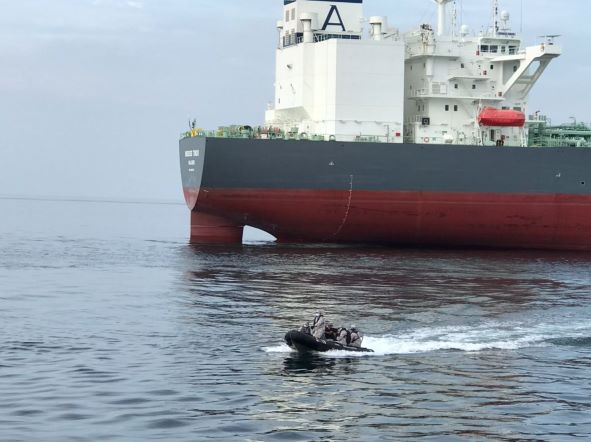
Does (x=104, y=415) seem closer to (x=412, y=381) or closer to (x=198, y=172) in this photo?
(x=412, y=381)

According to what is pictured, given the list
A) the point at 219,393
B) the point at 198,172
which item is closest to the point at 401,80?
the point at 198,172

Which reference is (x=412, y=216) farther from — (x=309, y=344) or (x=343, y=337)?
(x=309, y=344)

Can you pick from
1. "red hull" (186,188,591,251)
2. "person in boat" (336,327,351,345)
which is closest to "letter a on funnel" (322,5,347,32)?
"red hull" (186,188,591,251)

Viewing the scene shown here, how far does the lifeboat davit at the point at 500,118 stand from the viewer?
154 feet

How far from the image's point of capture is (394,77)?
4738cm


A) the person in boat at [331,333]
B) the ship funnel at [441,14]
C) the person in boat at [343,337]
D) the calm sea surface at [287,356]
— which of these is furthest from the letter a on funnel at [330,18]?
the person in boat at [343,337]

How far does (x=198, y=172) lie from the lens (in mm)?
45438

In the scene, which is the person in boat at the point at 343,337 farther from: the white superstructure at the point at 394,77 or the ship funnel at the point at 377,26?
the ship funnel at the point at 377,26

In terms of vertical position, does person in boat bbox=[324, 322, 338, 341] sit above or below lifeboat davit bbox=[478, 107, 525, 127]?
below

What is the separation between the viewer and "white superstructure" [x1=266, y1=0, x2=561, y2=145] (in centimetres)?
4700

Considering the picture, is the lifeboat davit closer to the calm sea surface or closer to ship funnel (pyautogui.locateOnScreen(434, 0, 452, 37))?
ship funnel (pyautogui.locateOnScreen(434, 0, 452, 37))

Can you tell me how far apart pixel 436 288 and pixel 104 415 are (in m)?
18.3

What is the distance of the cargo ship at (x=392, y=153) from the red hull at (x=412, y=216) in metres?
0.06

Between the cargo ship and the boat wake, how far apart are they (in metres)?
19.9
